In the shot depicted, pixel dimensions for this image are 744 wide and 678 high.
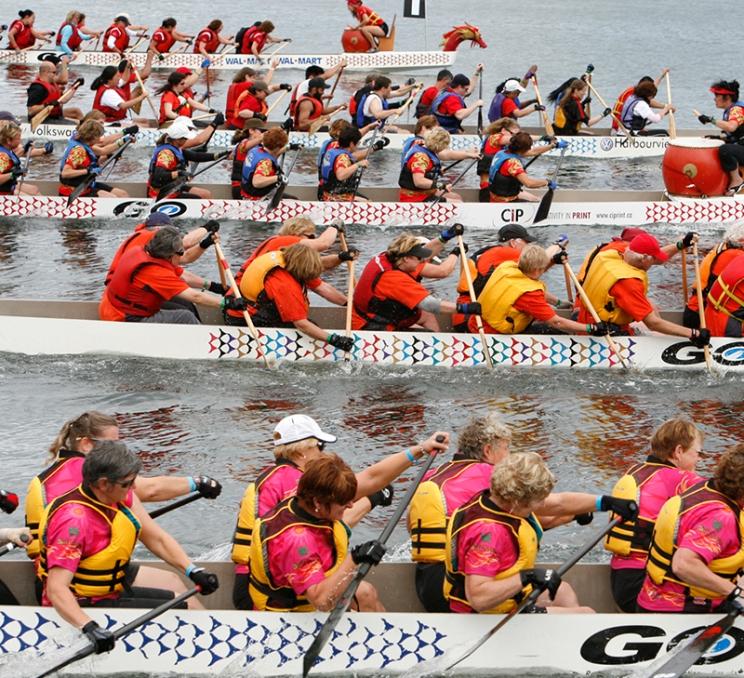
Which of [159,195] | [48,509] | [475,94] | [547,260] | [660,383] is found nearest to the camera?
[48,509]

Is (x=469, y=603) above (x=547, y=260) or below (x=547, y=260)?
below

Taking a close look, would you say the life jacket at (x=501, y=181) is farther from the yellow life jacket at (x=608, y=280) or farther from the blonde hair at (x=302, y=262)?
the blonde hair at (x=302, y=262)

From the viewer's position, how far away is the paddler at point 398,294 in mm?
12539

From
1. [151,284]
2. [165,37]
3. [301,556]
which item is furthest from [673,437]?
[165,37]

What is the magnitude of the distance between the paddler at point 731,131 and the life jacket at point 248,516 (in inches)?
470

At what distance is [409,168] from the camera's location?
1811 centimetres

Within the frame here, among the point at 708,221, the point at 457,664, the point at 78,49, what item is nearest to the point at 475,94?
the point at 78,49

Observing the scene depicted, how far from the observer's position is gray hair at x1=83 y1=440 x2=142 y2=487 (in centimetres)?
711

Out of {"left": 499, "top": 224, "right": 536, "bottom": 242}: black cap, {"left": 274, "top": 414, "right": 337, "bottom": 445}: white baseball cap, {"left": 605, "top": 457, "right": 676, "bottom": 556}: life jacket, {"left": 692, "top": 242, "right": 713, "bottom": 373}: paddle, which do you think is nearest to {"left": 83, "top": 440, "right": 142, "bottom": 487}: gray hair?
{"left": 274, "top": 414, "right": 337, "bottom": 445}: white baseball cap

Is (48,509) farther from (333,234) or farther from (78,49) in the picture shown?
(78,49)

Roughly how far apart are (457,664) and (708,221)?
1228 centimetres

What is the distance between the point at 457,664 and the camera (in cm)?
762

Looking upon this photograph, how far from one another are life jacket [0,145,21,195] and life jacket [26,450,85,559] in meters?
10.7

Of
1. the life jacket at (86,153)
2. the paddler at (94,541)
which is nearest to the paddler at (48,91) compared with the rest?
the life jacket at (86,153)
